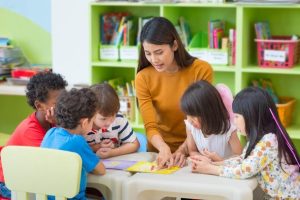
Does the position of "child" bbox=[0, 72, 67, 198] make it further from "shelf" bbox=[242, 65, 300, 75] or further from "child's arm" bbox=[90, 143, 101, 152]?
"shelf" bbox=[242, 65, 300, 75]

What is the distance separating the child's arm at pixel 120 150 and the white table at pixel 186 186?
0.31 metres

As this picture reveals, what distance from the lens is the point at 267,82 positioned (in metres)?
4.07

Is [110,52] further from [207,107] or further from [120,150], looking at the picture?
[207,107]

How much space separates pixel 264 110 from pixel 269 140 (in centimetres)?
12

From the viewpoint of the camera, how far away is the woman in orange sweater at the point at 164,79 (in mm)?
2637

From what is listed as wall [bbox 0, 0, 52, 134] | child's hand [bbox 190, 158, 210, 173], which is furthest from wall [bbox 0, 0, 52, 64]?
child's hand [bbox 190, 158, 210, 173]

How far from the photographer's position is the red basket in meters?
3.80

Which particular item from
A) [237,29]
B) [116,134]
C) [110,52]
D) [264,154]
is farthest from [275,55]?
[264,154]

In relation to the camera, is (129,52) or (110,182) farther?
(129,52)

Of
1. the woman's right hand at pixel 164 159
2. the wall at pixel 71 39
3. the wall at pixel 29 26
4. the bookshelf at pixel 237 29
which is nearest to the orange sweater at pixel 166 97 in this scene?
the woman's right hand at pixel 164 159

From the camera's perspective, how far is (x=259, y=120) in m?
2.22

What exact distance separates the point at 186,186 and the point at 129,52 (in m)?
2.15

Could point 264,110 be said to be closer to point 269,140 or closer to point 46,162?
point 269,140

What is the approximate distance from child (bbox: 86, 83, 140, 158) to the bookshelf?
4.55 feet
